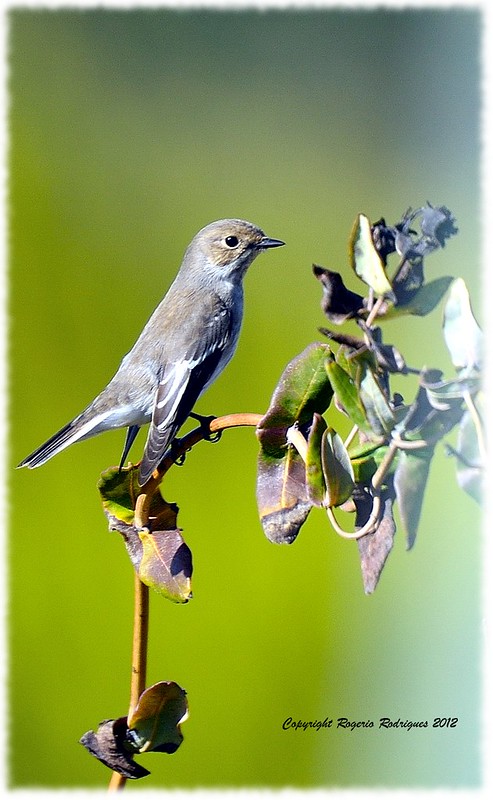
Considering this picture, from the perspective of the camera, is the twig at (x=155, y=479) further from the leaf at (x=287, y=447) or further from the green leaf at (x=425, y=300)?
the green leaf at (x=425, y=300)

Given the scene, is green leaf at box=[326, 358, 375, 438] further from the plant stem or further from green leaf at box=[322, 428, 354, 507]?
the plant stem

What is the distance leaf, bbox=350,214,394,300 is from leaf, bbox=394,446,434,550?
0.12 m

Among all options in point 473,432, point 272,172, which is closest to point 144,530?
point 473,432

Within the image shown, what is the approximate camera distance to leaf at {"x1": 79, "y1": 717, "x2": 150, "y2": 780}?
2.78 feet

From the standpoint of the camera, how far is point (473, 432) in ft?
1.98

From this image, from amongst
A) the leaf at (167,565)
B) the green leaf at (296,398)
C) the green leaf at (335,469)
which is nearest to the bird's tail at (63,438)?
the leaf at (167,565)

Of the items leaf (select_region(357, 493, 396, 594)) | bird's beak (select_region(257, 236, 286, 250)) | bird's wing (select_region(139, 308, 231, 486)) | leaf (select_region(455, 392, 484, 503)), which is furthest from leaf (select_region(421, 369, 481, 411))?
bird's beak (select_region(257, 236, 286, 250))

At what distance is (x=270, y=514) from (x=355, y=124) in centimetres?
188

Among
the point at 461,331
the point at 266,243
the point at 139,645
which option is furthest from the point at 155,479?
the point at 266,243

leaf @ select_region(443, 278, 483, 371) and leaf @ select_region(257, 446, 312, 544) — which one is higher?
leaf @ select_region(443, 278, 483, 371)

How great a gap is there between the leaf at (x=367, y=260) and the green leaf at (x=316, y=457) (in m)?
0.11

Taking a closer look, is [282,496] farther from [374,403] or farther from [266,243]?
[266,243]

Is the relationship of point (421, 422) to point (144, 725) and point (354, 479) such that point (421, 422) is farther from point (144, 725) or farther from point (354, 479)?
point (144, 725)

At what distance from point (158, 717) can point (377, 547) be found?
0.97 feet
